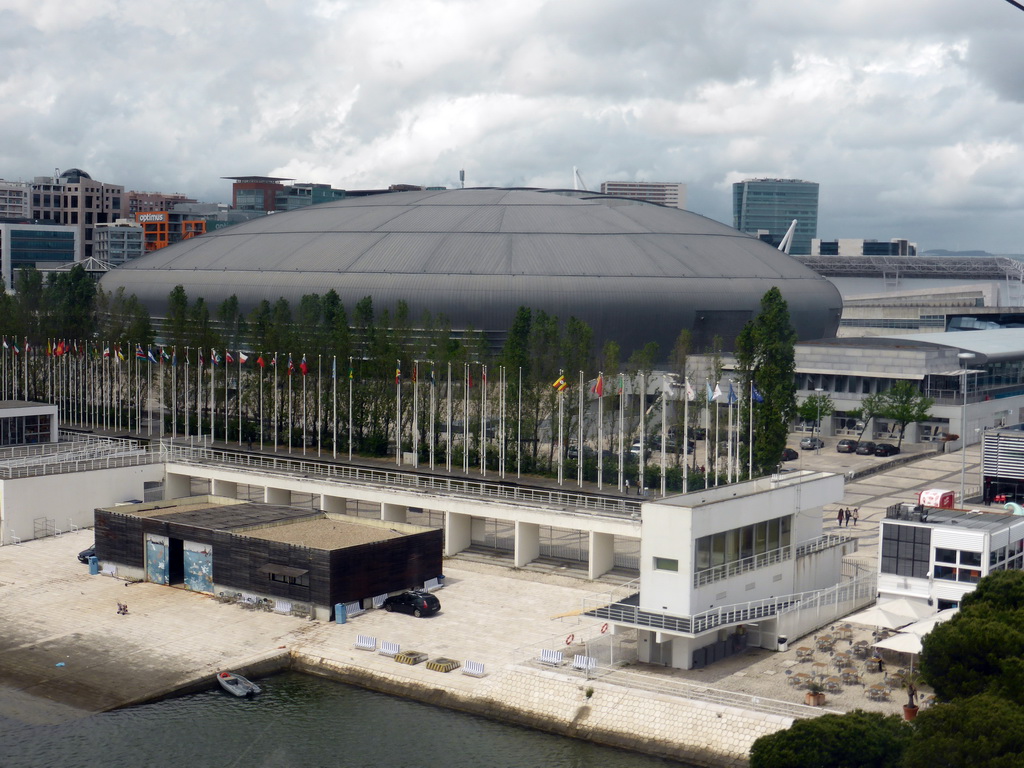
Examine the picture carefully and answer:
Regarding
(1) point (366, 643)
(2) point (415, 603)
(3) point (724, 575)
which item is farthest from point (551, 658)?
(2) point (415, 603)

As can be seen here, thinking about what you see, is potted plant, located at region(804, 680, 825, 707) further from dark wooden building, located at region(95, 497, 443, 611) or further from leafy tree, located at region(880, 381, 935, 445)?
leafy tree, located at region(880, 381, 935, 445)

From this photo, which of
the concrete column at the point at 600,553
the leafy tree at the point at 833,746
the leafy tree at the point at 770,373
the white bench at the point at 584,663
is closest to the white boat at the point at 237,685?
the white bench at the point at 584,663

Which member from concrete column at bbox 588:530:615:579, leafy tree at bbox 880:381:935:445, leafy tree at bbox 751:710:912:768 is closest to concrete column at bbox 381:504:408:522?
concrete column at bbox 588:530:615:579

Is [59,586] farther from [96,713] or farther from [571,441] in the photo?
[571,441]

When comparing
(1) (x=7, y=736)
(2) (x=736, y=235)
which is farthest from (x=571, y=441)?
(2) (x=736, y=235)

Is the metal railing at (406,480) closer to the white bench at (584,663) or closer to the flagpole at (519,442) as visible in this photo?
the flagpole at (519,442)

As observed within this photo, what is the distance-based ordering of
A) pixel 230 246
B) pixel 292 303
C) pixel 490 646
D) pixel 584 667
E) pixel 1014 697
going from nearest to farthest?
pixel 1014 697
pixel 584 667
pixel 490 646
pixel 292 303
pixel 230 246
